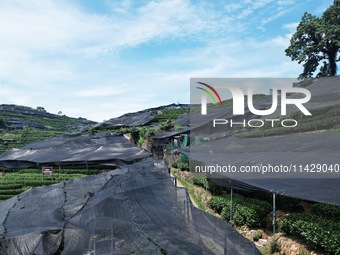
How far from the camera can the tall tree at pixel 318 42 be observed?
1212 inches

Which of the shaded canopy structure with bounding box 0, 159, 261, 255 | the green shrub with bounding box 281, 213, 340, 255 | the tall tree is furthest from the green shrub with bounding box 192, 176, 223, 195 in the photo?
the tall tree

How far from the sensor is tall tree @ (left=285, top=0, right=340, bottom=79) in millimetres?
30797

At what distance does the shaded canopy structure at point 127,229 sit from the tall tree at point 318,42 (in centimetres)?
2911

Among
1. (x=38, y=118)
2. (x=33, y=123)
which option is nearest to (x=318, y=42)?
(x=33, y=123)

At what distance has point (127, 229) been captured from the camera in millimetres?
6340

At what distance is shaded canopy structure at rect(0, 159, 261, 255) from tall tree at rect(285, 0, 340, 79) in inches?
1146

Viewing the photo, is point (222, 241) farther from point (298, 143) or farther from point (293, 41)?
point (293, 41)

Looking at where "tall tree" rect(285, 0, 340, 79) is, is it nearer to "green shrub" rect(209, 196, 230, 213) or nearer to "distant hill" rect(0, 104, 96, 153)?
"green shrub" rect(209, 196, 230, 213)

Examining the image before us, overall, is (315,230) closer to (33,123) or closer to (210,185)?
(210,185)

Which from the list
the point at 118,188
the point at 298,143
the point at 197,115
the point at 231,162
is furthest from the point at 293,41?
the point at 118,188

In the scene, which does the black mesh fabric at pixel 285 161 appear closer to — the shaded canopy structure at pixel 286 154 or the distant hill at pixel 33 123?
the shaded canopy structure at pixel 286 154

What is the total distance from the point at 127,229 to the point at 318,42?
108 ft

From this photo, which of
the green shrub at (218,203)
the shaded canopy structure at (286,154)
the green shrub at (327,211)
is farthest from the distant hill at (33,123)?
the green shrub at (327,211)

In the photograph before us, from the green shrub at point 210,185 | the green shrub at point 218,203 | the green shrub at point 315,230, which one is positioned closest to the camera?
the green shrub at point 315,230
